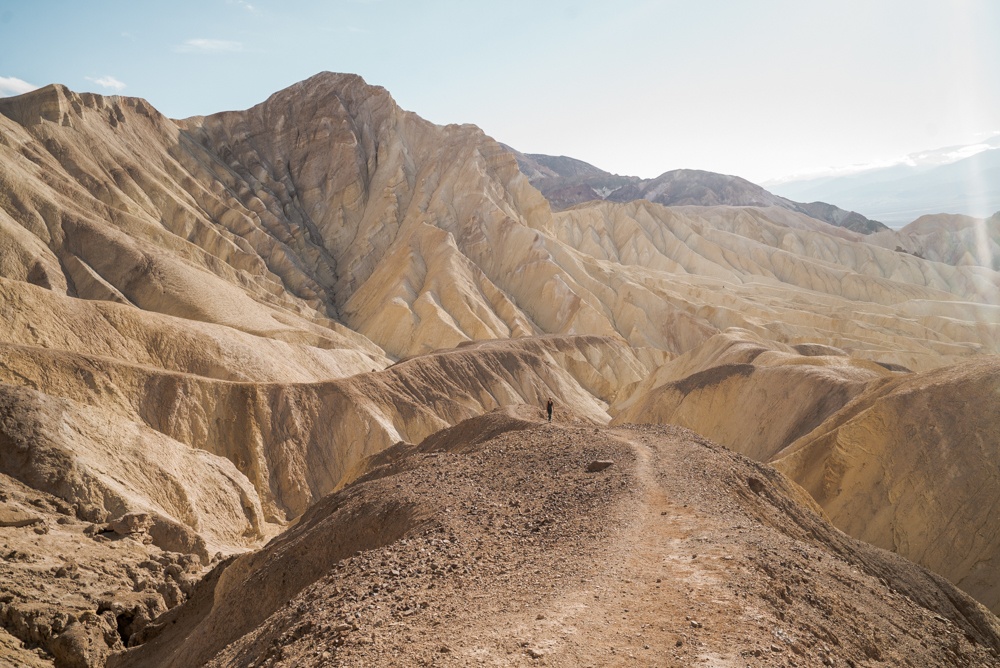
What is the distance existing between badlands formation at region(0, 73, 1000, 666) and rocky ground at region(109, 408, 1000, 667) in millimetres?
63

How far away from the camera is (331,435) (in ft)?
123

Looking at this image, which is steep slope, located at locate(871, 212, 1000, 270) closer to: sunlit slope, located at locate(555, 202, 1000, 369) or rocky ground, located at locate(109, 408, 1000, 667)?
sunlit slope, located at locate(555, 202, 1000, 369)

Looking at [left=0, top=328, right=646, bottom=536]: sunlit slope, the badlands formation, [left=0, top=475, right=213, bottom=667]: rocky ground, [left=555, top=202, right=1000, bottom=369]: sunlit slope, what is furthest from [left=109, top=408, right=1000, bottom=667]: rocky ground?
[left=555, top=202, right=1000, bottom=369]: sunlit slope

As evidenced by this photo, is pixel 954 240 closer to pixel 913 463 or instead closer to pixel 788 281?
pixel 788 281

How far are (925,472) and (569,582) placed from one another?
18.6 meters

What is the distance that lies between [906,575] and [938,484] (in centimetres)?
903

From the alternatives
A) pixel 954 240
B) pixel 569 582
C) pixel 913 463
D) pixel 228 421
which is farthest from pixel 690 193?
pixel 569 582

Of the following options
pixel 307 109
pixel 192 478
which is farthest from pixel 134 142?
pixel 192 478

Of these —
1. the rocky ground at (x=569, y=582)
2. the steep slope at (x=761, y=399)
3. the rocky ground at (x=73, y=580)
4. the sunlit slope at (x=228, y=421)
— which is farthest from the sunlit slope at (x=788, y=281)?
the rocky ground at (x=73, y=580)

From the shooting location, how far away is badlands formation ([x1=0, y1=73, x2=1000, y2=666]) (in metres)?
9.02

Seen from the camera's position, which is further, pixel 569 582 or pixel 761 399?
pixel 761 399

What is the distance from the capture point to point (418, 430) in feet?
136

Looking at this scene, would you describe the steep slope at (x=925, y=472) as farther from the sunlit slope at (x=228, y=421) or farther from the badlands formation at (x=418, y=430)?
the sunlit slope at (x=228, y=421)

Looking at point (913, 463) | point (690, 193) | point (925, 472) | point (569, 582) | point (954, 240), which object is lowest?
point (925, 472)
